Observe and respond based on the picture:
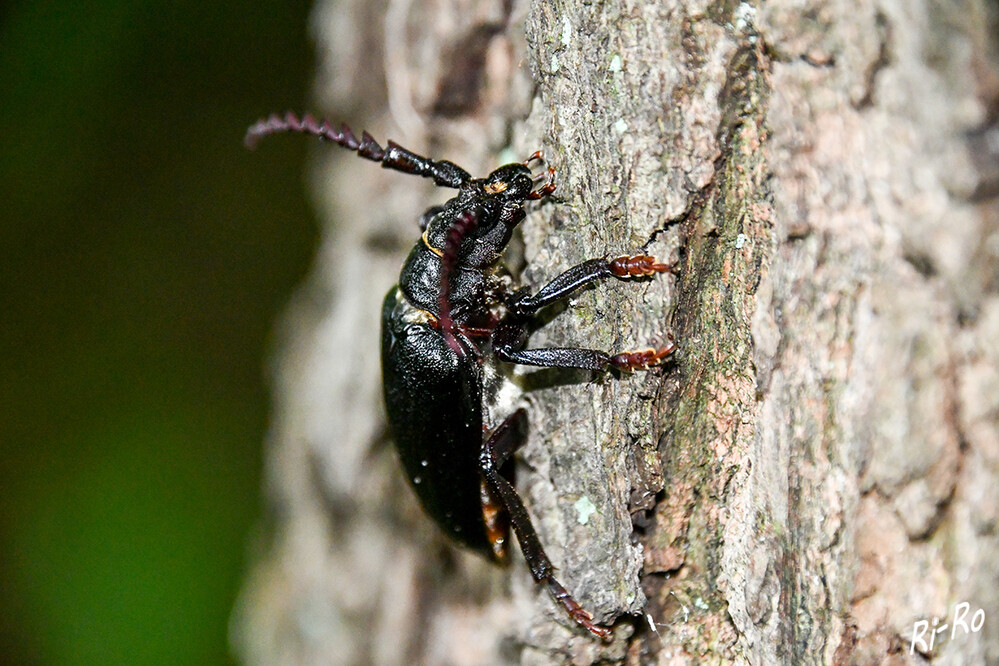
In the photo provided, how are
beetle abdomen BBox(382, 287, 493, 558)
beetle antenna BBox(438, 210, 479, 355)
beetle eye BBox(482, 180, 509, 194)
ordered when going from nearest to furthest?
1. beetle antenna BBox(438, 210, 479, 355)
2. beetle eye BBox(482, 180, 509, 194)
3. beetle abdomen BBox(382, 287, 493, 558)

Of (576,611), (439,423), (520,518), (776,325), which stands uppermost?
(776,325)

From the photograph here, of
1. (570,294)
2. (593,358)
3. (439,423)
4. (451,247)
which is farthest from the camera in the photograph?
(439,423)

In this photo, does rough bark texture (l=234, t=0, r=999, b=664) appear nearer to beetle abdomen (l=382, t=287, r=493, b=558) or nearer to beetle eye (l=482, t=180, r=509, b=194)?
beetle eye (l=482, t=180, r=509, b=194)

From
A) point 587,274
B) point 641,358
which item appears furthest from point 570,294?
point 641,358

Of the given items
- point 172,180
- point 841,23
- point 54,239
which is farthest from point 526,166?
point 54,239

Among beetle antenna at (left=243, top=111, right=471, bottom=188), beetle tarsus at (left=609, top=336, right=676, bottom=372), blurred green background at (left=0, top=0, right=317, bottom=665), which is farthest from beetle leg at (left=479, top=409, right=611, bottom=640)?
blurred green background at (left=0, top=0, right=317, bottom=665)

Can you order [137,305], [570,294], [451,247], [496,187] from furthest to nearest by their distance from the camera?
[137,305] < [496,187] < [570,294] < [451,247]

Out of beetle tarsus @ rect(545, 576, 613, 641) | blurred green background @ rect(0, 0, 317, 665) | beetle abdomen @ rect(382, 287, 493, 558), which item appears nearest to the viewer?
beetle tarsus @ rect(545, 576, 613, 641)

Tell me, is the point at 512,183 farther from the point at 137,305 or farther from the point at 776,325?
the point at 137,305
